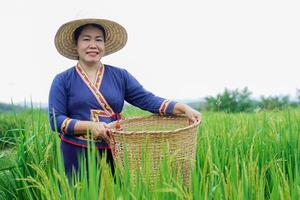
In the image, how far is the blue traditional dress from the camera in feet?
8.32

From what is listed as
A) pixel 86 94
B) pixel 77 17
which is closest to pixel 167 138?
pixel 86 94

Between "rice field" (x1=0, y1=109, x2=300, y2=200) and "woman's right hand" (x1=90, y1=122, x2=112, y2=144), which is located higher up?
"woman's right hand" (x1=90, y1=122, x2=112, y2=144)

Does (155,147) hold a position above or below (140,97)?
below

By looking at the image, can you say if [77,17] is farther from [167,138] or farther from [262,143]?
[262,143]

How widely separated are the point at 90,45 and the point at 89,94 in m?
0.25

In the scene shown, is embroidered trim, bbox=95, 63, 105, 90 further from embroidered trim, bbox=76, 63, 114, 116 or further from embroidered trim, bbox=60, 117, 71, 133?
embroidered trim, bbox=60, 117, 71, 133

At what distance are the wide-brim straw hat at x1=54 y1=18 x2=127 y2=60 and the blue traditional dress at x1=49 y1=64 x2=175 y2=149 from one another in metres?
0.19

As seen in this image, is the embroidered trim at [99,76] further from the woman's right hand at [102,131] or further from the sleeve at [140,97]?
the woman's right hand at [102,131]

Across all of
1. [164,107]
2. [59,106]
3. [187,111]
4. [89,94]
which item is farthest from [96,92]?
[187,111]

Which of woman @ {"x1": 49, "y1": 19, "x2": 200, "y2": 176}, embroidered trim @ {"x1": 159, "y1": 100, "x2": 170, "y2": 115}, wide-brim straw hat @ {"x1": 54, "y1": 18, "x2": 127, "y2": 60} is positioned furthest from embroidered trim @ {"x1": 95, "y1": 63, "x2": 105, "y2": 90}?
embroidered trim @ {"x1": 159, "y1": 100, "x2": 170, "y2": 115}

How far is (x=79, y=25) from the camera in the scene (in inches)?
105

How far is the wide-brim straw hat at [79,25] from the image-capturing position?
8.71 feet

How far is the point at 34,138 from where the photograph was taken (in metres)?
2.84

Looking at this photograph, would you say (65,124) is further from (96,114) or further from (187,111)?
(187,111)
